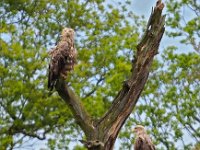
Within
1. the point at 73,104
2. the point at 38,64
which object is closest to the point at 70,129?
the point at 38,64

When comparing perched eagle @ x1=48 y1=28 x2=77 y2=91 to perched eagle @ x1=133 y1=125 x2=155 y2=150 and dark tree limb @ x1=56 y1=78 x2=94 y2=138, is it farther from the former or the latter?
perched eagle @ x1=133 y1=125 x2=155 y2=150

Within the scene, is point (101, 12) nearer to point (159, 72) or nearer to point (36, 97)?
point (159, 72)

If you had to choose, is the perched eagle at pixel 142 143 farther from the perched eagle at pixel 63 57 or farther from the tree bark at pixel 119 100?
the perched eagle at pixel 63 57

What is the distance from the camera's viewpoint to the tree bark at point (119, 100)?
29.6ft

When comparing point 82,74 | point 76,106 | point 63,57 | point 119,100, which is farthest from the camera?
point 82,74

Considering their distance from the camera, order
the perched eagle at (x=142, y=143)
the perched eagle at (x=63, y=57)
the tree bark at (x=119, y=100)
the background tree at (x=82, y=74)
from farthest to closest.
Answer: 1. the background tree at (x=82, y=74)
2. the perched eagle at (x=63, y=57)
3. the perched eagle at (x=142, y=143)
4. the tree bark at (x=119, y=100)

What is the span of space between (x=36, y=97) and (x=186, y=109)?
22.4ft

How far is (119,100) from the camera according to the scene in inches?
366

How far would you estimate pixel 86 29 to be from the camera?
27500 millimetres

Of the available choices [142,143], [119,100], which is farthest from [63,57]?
[119,100]

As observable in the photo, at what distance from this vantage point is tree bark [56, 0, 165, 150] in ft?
29.6

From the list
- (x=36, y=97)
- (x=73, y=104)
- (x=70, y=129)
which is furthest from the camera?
(x=70, y=129)

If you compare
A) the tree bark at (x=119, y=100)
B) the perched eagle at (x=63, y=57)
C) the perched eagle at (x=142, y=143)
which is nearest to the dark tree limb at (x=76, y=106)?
the tree bark at (x=119, y=100)

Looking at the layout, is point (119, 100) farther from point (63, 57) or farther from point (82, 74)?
point (82, 74)
